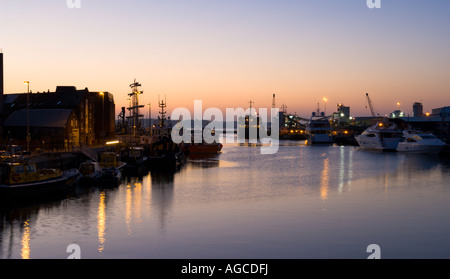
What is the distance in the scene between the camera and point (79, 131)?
77.4 m

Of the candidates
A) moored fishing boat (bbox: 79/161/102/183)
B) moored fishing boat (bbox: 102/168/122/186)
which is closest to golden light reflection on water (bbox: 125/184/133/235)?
moored fishing boat (bbox: 102/168/122/186)

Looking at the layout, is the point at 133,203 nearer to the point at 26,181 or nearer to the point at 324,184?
the point at 26,181

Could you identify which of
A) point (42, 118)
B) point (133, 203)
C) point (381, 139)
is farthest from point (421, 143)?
point (133, 203)

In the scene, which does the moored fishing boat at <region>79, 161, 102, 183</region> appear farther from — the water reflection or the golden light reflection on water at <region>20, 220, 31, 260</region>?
the golden light reflection on water at <region>20, 220, 31, 260</region>

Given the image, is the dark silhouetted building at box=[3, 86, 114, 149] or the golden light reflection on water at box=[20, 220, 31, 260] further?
the dark silhouetted building at box=[3, 86, 114, 149]

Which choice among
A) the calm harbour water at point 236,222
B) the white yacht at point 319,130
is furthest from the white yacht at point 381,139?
the calm harbour water at point 236,222

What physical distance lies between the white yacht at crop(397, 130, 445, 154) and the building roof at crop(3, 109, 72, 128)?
7779 centimetres

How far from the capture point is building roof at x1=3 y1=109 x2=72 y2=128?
69625 mm

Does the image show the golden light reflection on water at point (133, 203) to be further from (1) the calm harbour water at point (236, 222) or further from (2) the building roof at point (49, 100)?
(2) the building roof at point (49, 100)

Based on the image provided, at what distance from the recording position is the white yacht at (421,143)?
102m

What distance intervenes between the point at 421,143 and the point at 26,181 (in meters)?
91.0

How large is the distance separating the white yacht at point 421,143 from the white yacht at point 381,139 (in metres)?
7.28

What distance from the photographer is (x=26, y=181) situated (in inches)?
1457

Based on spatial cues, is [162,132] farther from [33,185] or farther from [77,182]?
[33,185]
